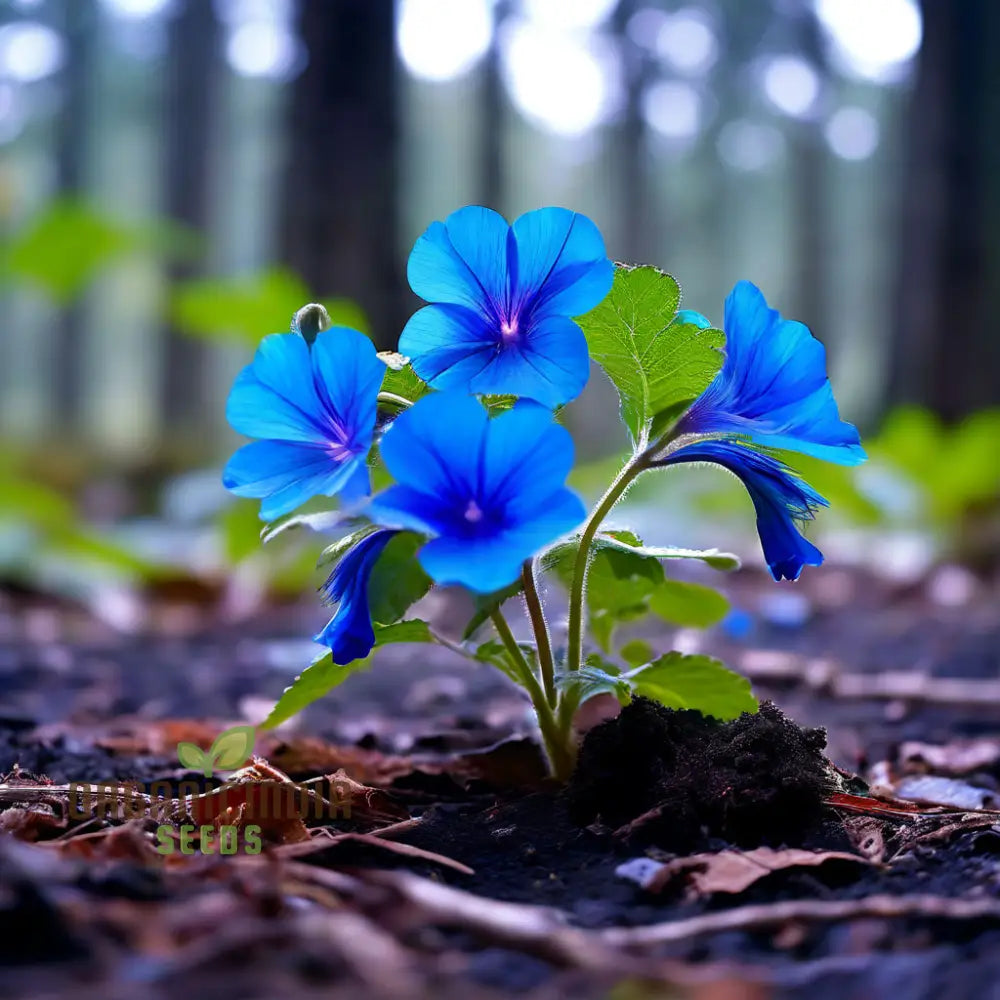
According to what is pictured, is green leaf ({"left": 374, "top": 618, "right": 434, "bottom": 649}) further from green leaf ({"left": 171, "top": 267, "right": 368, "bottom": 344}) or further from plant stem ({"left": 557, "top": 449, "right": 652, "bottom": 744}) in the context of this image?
green leaf ({"left": 171, "top": 267, "right": 368, "bottom": 344})

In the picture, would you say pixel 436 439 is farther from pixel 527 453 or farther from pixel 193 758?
pixel 193 758

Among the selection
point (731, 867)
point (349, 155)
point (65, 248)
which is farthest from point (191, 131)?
point (731, 867)

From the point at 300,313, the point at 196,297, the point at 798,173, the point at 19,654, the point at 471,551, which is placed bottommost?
the point at 19,654

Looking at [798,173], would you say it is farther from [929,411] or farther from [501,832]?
[501,832]

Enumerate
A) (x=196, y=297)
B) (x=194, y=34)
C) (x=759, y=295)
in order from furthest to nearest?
(x=194, y=34) → (x=196, y=297) → (x=759, y=295)

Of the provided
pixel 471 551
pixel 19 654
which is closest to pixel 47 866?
pixel 471 551

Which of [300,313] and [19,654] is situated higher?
[300,313]
